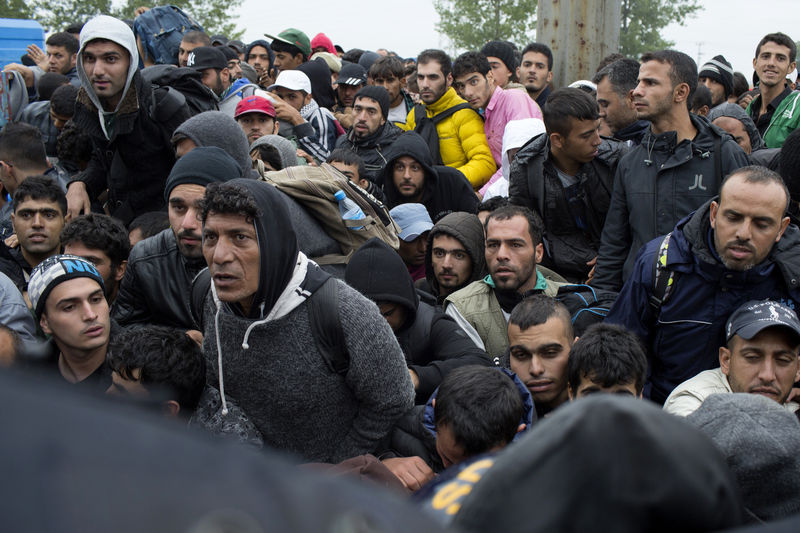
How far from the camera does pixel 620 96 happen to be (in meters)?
5.15

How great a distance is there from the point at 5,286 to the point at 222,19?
3184cm

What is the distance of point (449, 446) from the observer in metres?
2.73

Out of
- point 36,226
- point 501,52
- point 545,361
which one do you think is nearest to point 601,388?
point 545,361

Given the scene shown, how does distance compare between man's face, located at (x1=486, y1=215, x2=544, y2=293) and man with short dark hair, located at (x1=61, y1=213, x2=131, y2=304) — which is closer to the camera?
man with short dark hair, located at (x1=61, y1=213, x2=131, y2=304)

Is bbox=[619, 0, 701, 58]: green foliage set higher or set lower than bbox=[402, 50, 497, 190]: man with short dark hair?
higher

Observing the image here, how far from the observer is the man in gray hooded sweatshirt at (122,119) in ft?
14.8

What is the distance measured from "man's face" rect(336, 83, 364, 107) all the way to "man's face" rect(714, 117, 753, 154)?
3933mm

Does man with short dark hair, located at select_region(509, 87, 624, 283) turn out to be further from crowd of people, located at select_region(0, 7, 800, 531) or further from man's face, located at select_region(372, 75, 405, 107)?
man's face, located at select_region(372, 75, 405, 107)

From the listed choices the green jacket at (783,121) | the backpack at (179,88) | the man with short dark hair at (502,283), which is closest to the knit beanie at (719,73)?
the green jacket at (783,121)

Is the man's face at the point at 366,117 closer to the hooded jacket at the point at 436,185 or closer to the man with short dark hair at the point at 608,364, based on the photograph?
the hooded jacket at the point at 436,185

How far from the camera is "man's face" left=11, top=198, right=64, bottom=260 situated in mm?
4426

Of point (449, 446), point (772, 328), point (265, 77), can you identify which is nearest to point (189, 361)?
point (449, 446)

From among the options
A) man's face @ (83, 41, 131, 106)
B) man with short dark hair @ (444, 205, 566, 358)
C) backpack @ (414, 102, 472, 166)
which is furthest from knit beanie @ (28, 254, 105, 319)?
backpack @ (414, 102, 472, 166)

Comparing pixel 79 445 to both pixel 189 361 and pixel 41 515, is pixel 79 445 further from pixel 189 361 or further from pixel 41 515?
pixel 189 361
